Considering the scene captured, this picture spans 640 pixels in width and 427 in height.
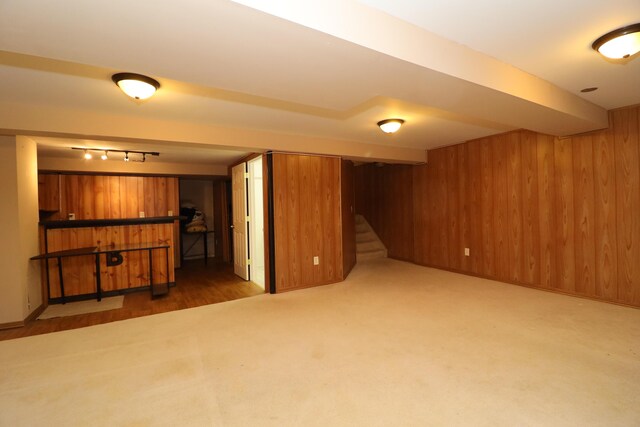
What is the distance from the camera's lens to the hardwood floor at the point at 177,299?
3.13 metres

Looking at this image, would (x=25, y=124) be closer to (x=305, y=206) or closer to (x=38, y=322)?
(x=38, y=322)

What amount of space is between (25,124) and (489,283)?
19.2ft

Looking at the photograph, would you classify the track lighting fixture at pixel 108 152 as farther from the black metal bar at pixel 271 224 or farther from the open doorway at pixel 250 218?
the black metal bar at pixel 271 224

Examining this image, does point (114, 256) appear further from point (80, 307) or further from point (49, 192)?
Answer: point (49, 192)

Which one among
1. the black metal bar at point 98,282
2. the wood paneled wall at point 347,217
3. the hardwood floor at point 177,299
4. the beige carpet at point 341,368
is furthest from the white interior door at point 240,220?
the black metal bar at point 98,282

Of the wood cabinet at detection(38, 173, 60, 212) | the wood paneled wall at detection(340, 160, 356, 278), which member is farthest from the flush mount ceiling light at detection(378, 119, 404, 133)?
the wood cabinet at detection(38, 173, 60, 212)

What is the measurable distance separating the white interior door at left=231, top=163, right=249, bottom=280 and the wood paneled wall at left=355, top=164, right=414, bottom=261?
326cm

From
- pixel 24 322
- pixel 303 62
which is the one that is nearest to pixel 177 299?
pixel 24 322

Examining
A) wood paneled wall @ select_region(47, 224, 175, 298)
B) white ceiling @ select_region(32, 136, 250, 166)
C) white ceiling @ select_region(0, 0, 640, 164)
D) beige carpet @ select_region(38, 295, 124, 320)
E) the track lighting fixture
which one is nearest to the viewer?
white ceiling @ select_region(0, 0, 640, 164)

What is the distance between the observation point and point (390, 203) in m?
6.50

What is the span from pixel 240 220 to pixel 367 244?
9.92 ft

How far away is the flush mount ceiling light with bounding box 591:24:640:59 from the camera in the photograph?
5.66 feet

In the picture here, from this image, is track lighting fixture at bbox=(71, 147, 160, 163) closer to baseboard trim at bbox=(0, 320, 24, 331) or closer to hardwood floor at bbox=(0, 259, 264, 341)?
hardwood floor at bbox=(0, 259, 264, 341)

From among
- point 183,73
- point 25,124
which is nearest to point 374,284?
point 183,73
